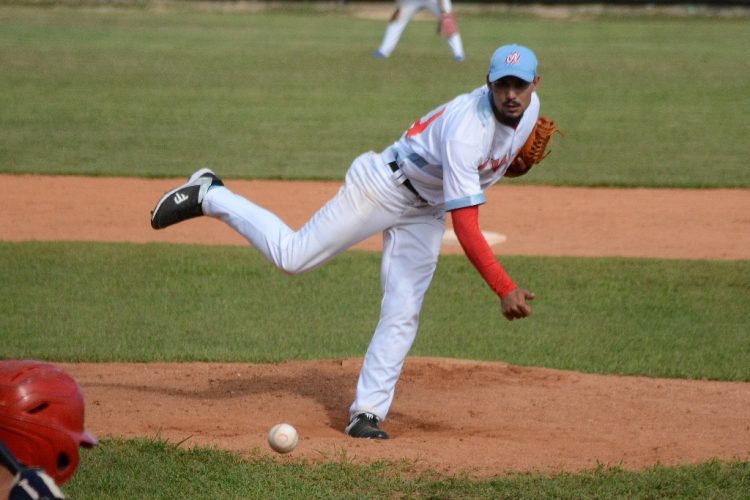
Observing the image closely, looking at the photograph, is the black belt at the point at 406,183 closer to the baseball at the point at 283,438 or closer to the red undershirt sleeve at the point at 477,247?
the red undershirt sleeve at the point at 477,247

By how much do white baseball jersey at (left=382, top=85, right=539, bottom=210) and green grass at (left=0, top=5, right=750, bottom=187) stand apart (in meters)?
7.86

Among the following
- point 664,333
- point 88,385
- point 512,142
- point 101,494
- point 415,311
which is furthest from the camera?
point 664,333

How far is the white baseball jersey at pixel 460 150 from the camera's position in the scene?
563cm

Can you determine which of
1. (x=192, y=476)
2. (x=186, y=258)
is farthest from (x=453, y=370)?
(x=186, y=258)

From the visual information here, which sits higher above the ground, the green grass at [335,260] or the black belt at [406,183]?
the black belt at [406,183]

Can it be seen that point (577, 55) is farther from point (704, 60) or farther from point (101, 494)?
point (101, 494)

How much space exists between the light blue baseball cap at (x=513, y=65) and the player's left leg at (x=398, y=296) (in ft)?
2.98

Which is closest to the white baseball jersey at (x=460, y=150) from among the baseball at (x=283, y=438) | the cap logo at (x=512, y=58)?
the cap logo at (x=512, y=58)

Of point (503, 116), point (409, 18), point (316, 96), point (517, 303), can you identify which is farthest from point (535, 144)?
point (409, 18)

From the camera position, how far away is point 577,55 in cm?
2592

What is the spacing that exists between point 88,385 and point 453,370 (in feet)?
7.24

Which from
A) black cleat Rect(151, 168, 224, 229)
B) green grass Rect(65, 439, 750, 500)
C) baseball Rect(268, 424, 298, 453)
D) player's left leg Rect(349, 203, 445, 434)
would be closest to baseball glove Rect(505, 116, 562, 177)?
player's left leg Rect(349, 203, 445, 434)

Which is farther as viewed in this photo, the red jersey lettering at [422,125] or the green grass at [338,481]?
the red jersey lettering at [422,125]

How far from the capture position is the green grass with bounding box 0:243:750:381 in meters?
7.97
